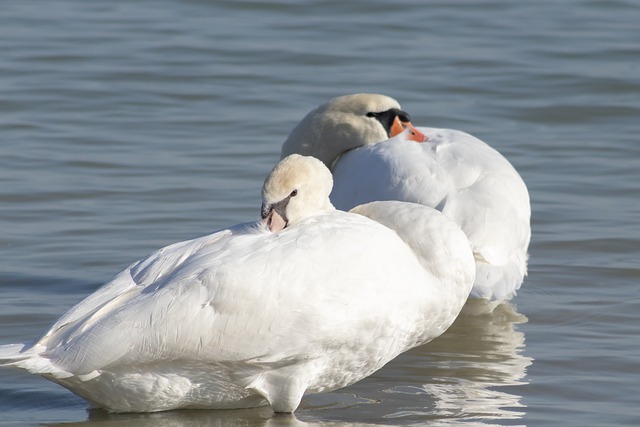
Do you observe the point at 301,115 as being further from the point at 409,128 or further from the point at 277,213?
the point at 277,213

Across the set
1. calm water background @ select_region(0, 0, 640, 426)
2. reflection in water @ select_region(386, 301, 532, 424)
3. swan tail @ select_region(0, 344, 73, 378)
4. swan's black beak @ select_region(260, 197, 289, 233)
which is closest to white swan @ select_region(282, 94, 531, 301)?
reflection in water @ select_region(386, 301, 532, 424)

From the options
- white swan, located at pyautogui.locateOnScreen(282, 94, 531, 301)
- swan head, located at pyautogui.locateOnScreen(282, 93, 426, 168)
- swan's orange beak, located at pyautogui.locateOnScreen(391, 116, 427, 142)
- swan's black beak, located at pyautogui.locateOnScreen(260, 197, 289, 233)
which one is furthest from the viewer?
swan head, located at pyautogui.locateOnScreen(282, 93, 426, 168)

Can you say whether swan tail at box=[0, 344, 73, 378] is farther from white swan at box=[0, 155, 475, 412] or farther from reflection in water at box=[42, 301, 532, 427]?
reflection in water at box=[42, 301, 532, 427]

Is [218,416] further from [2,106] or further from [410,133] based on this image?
[2,106]

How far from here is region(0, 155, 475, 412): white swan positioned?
15.1 ft

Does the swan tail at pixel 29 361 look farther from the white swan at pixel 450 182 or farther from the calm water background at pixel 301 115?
the white swan at pixel 450 182

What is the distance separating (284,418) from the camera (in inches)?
193

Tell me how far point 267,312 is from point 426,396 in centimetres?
101

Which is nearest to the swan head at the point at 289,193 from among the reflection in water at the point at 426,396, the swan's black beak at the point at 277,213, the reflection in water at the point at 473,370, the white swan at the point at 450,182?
the swan's black beak at the point at 277,213

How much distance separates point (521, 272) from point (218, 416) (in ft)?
6.50

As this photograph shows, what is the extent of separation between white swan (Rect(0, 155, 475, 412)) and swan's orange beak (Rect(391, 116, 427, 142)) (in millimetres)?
2145

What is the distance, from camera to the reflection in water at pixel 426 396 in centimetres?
501

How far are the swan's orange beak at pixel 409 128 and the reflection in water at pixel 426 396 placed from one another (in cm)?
124

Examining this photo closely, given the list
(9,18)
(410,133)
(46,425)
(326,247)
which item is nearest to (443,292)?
(326,247)
